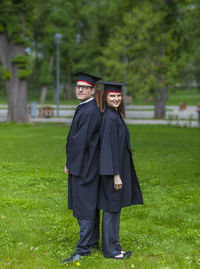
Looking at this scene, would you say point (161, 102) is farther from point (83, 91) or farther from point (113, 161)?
point (113, 161)

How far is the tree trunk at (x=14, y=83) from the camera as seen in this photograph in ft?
→ 64.9

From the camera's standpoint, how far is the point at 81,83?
14.5 feet

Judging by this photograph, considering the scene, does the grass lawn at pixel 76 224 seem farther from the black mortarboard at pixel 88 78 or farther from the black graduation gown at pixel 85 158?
the black mortarboard at pixel 88 78

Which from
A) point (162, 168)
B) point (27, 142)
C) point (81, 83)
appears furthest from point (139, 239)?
point (27, 142)

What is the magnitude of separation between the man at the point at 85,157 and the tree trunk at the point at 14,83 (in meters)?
16.1

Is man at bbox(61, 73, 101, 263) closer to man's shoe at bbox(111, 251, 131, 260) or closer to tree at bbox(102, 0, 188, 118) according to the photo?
man's shoe at bbox(111, 251, 131, 260)

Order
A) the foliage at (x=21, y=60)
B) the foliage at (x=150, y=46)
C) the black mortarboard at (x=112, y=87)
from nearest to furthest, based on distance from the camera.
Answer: the black mortarboard at (x=112, y=87) → the foliage at (x=21, y=60) → the foliage at (x=150, y=46)

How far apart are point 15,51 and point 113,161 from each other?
54.5 feet

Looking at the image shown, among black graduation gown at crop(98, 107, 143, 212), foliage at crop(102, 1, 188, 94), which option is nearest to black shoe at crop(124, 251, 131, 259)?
black graduation gown at crop(98, 107, 143, 212)

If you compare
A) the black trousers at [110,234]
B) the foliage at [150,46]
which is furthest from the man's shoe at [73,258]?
the foliage at [150,46]

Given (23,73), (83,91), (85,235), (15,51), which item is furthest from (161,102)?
(85,235)

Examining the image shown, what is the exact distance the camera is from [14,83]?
20.2m

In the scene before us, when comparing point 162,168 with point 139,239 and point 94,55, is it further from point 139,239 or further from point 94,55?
point 94,55

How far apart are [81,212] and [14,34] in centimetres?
1636
